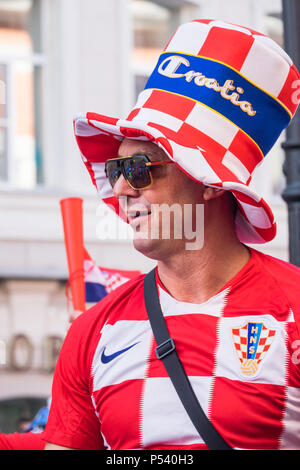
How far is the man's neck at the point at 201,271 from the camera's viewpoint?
2.50 m

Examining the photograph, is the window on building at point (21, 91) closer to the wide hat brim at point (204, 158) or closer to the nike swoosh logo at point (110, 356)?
the wide hat brim at point (204, 158)

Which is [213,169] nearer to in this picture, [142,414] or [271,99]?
[271,99]

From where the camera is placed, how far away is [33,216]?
31.3 ft

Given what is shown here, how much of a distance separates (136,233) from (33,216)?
7164mm

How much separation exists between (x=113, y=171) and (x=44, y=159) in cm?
739

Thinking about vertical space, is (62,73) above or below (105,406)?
above

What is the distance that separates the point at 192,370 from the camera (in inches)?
93.4

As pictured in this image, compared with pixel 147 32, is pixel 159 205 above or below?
below

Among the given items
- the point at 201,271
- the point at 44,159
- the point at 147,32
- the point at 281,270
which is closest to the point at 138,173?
the point at 201,271

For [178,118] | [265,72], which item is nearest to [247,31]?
[265,72]

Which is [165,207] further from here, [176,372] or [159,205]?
[176,372]

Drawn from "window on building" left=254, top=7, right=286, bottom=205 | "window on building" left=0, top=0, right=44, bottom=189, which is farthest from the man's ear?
"window on building" left=254, top=7, right=286, bottom=205

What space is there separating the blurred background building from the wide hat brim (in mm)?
6933

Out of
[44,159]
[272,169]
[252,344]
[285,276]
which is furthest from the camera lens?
[272,169]
